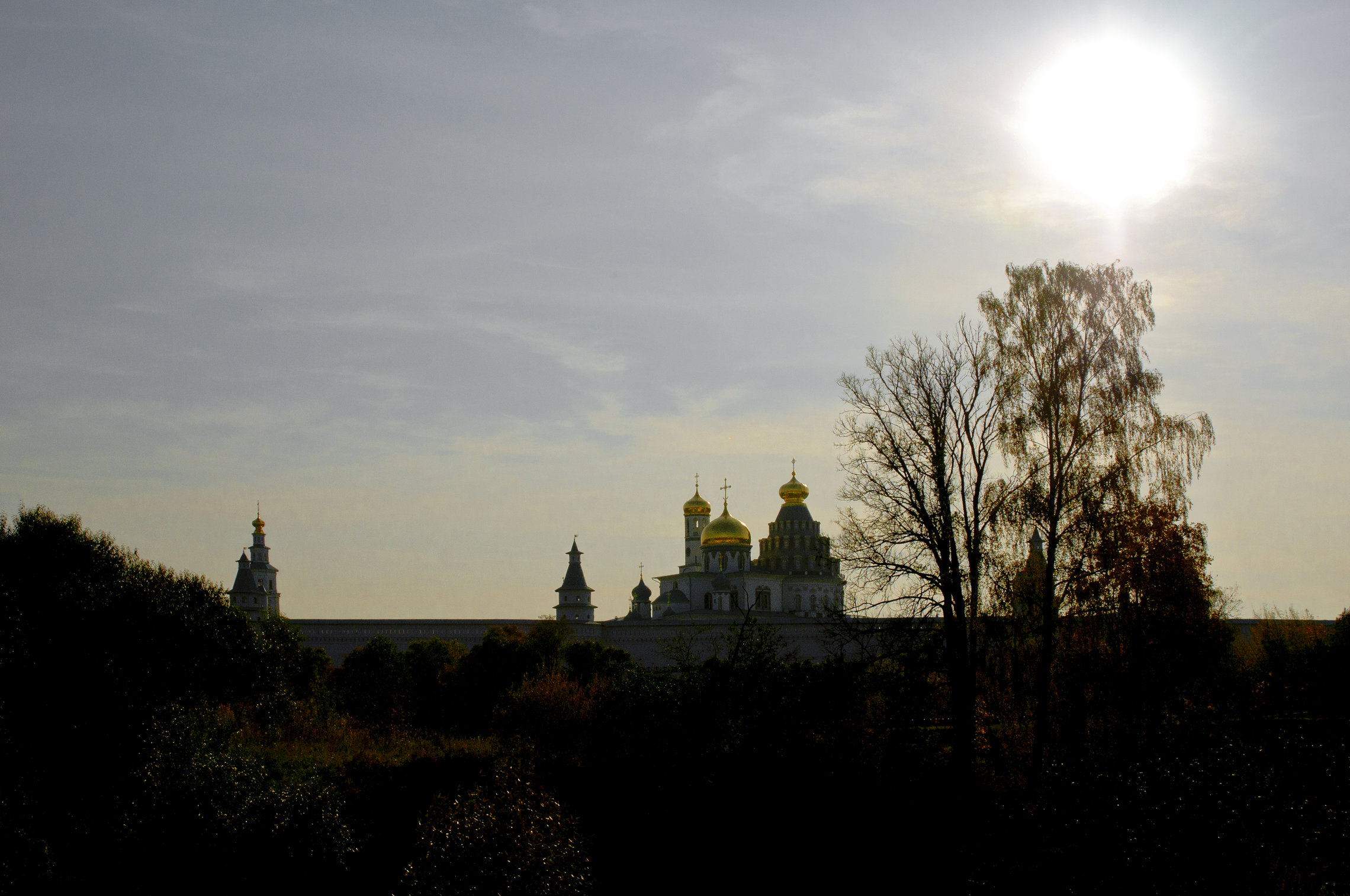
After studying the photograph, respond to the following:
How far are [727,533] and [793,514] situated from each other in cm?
461

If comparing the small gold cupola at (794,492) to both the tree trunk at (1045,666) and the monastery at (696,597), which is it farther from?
the tree trunk at (1045,666)

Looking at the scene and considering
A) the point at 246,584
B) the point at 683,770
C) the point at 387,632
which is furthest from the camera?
the point at 246,584

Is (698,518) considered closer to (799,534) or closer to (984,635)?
(799,534)

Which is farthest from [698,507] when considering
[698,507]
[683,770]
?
[683,770]

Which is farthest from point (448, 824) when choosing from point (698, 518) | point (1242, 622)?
point (698, 518)

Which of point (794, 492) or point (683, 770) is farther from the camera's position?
point (794, 492)

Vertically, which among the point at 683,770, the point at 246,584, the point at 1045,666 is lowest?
the point at 683,770

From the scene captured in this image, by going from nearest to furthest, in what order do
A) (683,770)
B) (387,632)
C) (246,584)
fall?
(683,770) < (387,632) < (246,584)

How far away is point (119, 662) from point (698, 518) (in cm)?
5788

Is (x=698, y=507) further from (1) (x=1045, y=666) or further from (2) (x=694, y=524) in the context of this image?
(1) (x=1045, y=666)

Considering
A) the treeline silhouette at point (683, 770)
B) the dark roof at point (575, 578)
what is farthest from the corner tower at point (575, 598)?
the treeline silhouette at point (683, 770)

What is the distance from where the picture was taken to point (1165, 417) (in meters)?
20.7

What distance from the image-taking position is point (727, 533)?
70.9 meters

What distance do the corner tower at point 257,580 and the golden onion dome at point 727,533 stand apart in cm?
2318
